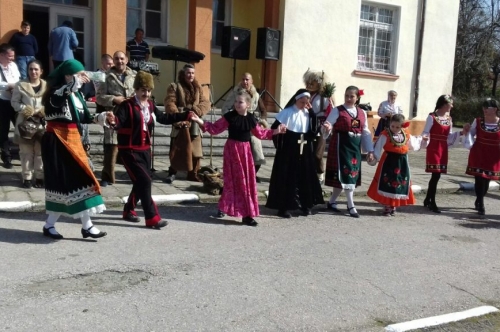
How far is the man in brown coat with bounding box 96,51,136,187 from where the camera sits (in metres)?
8.37

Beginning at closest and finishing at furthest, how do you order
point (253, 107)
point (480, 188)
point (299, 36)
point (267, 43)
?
point (480, 188)
point (253, 107)
point (267, 43)
point (299, 36)

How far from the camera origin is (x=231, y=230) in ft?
21.8

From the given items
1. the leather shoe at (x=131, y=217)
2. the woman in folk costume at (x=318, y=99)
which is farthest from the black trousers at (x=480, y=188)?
the leather shoe at (x=131, y=217)

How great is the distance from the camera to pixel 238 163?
22.6 feet

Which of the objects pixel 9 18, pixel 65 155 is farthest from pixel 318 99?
pixel 9 18

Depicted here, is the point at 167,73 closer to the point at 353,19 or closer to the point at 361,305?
the point at 353,19

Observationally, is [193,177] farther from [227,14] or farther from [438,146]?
[227,14]

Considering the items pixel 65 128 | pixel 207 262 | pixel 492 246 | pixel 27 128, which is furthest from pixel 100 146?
pixel 492 246

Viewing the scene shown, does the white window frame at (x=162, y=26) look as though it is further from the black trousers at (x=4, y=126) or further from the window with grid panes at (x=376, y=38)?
the black trousers at (x=4, y=126)

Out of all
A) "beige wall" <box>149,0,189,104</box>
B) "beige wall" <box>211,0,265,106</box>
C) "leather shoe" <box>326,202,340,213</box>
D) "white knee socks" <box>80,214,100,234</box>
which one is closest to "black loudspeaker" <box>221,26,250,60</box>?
"beige wall" <box>211,0,265,106</box>

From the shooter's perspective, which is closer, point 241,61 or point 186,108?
point 186,108

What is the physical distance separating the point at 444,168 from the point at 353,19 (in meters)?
7.86

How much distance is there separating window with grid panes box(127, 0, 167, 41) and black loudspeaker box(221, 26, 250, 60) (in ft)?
8.95

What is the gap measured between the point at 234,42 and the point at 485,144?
661 cm
